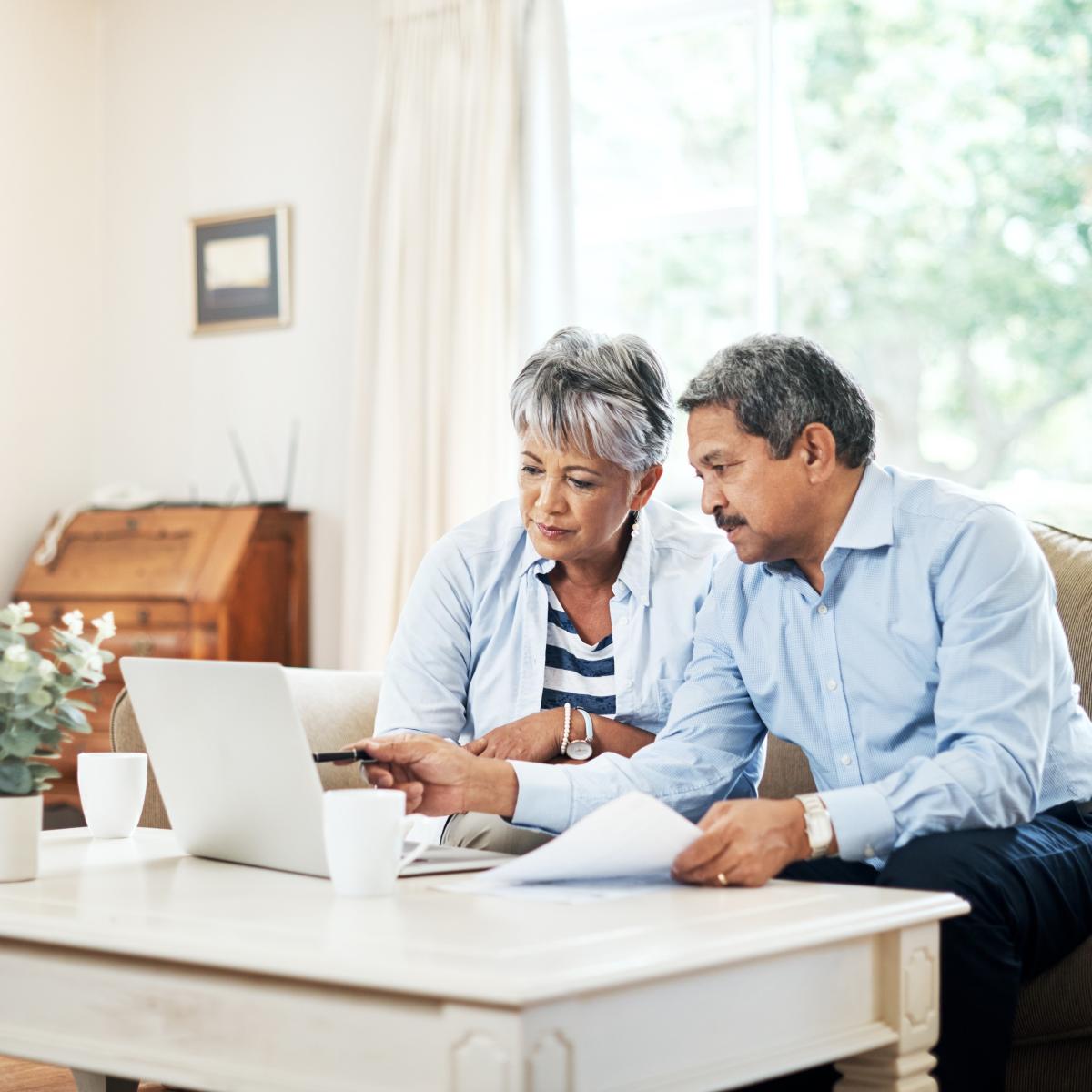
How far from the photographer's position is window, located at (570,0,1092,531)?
418 centimetres

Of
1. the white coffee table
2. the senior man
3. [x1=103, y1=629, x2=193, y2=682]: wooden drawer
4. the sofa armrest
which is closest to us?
the white coffee table

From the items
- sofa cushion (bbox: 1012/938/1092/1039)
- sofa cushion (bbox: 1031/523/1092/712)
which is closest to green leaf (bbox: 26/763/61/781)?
sofa cushion (bbox: 1012/938/1092/1039)

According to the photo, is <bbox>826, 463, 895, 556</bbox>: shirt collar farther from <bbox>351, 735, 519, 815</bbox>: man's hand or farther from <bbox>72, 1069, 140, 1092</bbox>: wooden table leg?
<bbox>72, 1069, 140, 1092</bbox>: wooden table leg

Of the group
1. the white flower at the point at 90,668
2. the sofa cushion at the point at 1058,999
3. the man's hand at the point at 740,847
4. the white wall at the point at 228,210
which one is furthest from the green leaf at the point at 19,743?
the white wall at the point at 228,210

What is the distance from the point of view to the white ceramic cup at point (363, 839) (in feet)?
4.16

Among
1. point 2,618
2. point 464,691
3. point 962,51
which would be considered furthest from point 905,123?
point 2,618

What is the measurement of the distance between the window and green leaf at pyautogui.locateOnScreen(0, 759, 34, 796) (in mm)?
2781

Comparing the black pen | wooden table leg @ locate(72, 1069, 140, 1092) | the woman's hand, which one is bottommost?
wooden table leg @ locate(72, 1069, 140, 1092)

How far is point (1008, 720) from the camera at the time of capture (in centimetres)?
155

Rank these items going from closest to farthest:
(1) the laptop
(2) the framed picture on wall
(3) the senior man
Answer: (1) the laptop, (3) the senior man, (2) the framed picture on wall

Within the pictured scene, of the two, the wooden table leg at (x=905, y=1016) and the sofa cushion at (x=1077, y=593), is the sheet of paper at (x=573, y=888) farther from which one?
the sofa cushion at (x=1077, y=593)

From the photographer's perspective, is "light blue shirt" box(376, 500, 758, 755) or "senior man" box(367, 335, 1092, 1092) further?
"light blue shirt" box(376, 500, 758, 755)

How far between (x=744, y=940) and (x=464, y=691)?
41.0 inches

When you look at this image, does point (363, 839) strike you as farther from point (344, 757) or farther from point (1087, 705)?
point (1087, 705)
